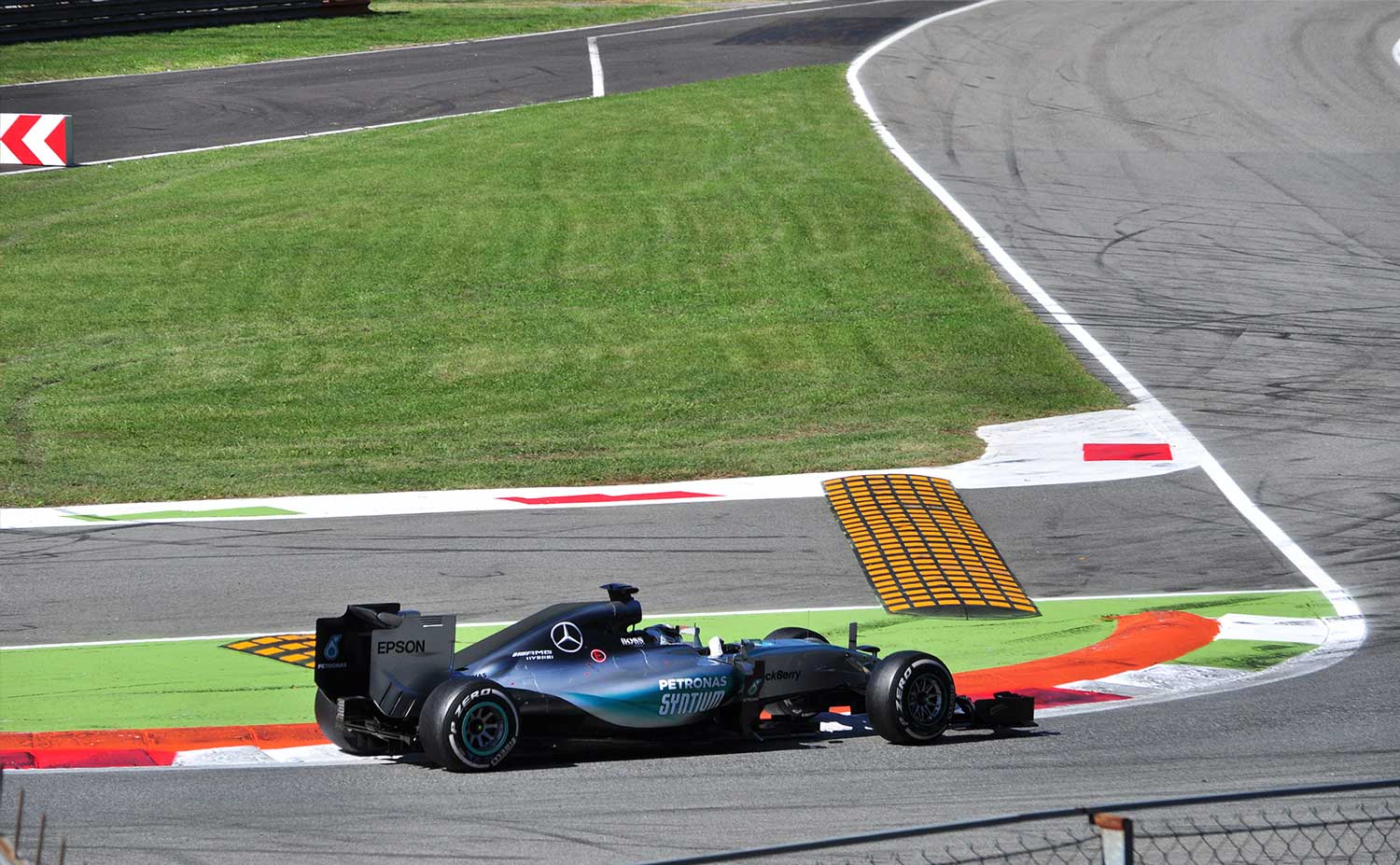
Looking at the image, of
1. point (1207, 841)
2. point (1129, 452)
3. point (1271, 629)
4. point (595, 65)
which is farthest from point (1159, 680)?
point (595, 65)

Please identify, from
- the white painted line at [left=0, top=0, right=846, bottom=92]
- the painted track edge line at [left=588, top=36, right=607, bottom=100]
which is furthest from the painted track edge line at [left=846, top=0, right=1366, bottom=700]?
the white painted line at [left=0, top=0, right=846, bottom=92]

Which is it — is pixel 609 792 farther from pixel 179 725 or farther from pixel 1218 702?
pixel 1218 702

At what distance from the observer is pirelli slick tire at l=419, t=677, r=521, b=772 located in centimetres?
852

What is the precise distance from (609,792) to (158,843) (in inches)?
90.4

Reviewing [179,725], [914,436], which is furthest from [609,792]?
[914,436]

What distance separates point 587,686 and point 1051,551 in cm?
657

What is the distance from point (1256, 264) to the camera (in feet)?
77.4

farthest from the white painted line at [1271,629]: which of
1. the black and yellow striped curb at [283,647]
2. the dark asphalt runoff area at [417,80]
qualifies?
the dark asphalt runoff area at [417,80]

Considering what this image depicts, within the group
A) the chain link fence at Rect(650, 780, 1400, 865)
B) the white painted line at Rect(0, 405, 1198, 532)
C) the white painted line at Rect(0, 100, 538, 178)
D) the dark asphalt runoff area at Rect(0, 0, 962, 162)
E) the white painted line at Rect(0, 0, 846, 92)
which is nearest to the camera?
the chain link fence at Rect(650, 780, 1400, 865)

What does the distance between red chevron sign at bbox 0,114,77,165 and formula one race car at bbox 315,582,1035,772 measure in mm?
21283

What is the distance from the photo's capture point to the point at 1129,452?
17016mm

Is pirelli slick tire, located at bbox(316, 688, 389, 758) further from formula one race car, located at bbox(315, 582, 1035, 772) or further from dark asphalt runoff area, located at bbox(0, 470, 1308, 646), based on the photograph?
dark asphalt runoff area, located at bbox(0, 470, 1308, 646)

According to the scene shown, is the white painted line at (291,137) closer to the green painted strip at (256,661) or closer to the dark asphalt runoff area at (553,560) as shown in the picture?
the dark asphalt runoff area at (553,560)

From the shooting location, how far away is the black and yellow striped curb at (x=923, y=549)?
1291 cm
